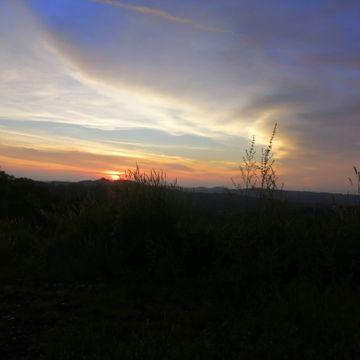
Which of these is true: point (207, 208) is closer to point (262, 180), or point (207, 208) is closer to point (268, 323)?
point (262, 180)

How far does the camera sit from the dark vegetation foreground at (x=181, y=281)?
188 inches

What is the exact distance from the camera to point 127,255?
8.35 meters

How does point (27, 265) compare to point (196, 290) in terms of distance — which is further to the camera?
point (27, 265)

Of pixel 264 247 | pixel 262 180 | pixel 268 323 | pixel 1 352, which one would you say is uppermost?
pixel 262 180

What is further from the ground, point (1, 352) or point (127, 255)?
point (127, 255)

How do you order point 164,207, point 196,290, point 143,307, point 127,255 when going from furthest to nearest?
point 164,207, point 127,255, point 196,290, point 143,307

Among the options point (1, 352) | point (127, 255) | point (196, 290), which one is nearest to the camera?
point (1, 352)

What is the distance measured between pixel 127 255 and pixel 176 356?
4074 mm

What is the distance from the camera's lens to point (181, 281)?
718cm

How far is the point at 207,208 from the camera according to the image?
10.4m

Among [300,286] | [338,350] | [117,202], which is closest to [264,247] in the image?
[300,286]

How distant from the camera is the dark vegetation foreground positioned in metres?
4.79

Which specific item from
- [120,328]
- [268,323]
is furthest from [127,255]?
[268,323]

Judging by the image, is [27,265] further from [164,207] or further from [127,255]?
[164,207]
